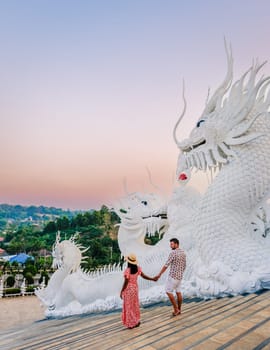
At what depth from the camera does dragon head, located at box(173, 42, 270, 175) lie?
12.6 ft

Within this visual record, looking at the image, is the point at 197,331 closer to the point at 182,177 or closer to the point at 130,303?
the point at 130,303

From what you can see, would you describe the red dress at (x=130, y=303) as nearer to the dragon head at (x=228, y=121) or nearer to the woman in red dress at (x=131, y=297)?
the woman in red dress at (x=131, y=297)

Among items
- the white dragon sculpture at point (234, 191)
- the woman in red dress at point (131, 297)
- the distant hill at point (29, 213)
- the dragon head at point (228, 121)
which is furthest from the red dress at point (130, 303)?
the distant hill at point (29, 213)

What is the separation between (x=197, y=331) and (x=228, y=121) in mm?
2827

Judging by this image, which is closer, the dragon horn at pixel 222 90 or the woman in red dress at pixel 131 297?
the woman in red dress at pixel 131 297

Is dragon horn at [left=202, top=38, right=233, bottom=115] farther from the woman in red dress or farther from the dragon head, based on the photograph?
the woman in red dress

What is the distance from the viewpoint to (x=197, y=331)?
6.86 ft

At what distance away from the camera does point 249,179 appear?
3605mm

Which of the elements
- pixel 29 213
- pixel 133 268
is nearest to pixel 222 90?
pixel 133 268

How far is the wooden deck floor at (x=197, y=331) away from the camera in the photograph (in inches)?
72.6

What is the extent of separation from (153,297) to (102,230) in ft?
99.1

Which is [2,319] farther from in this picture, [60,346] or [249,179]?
[249,179]

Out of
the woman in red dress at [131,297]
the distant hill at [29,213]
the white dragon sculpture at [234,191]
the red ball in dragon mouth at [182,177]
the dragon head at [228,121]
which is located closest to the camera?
the woman in red dress at [131,297]

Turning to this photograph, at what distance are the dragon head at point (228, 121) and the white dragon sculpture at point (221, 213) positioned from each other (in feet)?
0.04
